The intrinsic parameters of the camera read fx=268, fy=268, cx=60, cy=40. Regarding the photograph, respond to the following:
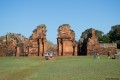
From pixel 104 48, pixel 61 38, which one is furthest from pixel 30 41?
pixel 104 48

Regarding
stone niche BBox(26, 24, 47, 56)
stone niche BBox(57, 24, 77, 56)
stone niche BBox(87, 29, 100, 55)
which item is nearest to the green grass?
stone niche BBox(26, 24, 47, 56)

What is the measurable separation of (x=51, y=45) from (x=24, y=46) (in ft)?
22.2

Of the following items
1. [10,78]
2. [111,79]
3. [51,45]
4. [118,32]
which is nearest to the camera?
[111,79]

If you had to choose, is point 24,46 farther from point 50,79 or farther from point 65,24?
point 50,79

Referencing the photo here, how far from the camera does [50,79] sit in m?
13.9

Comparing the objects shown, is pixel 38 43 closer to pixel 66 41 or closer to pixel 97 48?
pixel 66 41

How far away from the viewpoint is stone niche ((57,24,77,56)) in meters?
43.3

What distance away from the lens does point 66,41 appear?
43750 mm

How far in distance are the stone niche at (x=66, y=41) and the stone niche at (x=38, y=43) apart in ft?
8.01

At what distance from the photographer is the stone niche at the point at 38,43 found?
4316cm

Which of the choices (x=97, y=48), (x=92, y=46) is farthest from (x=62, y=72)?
(x=97, y=48)

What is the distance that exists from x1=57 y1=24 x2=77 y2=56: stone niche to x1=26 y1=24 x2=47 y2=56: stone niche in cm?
244

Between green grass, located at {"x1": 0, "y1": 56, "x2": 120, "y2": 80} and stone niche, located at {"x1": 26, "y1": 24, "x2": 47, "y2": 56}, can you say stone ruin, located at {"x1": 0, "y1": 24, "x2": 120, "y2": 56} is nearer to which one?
stone niche, located at {"x1": 26, "y1": 24, "x2": 47, "y2": 56}

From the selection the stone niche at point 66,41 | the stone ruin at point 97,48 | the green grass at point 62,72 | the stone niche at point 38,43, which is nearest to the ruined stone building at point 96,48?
the stone ruin at point 97,48
